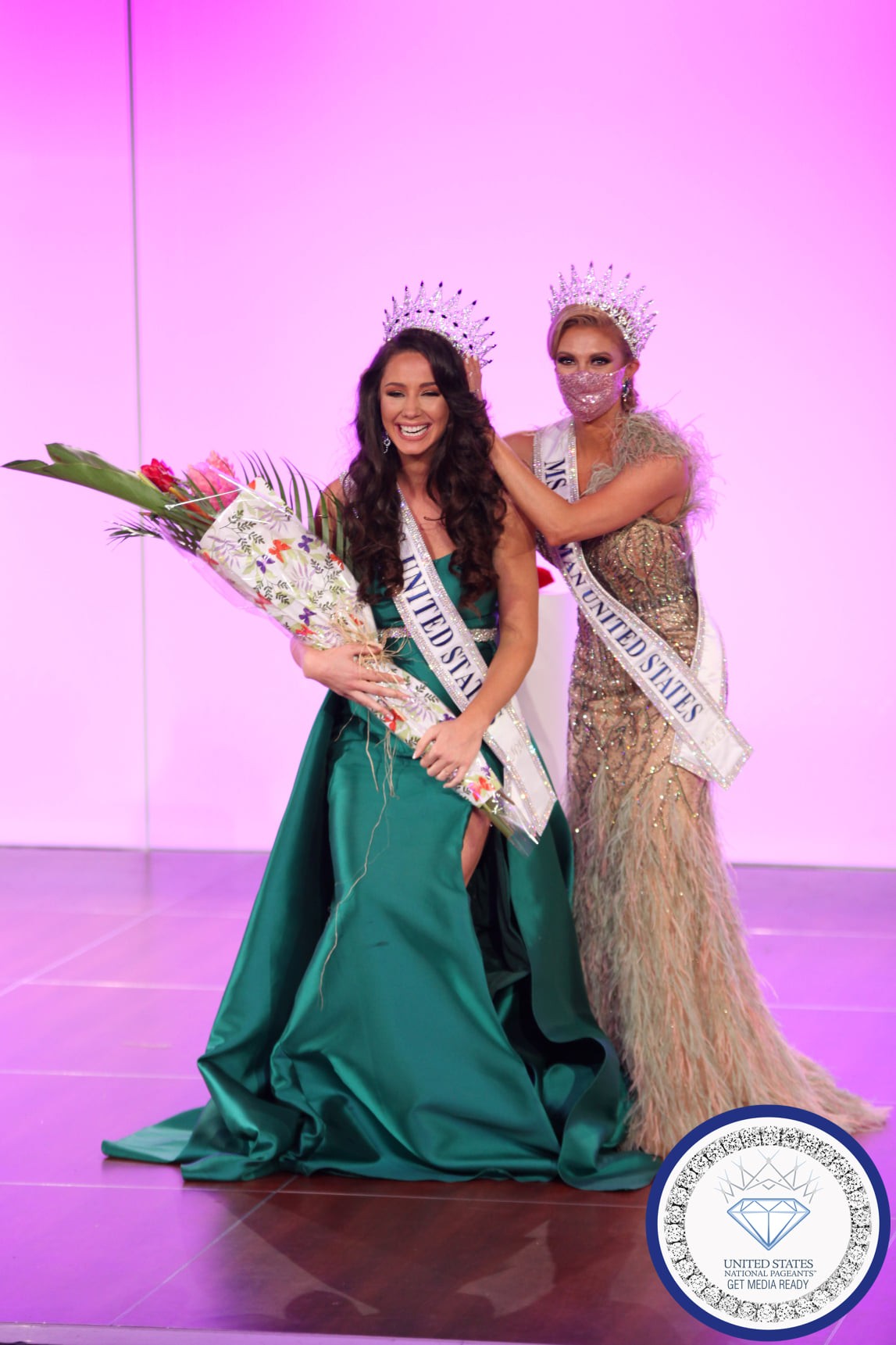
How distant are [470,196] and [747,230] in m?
0.95

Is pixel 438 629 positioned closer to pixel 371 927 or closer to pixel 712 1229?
pixel 371 927

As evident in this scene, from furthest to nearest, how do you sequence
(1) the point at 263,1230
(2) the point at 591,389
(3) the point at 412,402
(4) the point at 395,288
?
(4) the point at 395,288 → (2) the point at 591,389 → (3) the point at 412,402 → (1) the point at 263,1230

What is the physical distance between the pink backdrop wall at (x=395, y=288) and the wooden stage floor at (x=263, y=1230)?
5.73ft

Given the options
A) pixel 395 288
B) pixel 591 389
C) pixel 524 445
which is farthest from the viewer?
pixel 395 288

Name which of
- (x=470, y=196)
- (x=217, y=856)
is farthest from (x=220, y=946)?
(x=470, y=196)

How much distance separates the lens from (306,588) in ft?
8.48

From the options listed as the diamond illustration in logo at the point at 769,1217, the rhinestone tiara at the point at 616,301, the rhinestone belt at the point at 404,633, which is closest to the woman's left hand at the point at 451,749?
the rhinestone belt at the point at 404,633

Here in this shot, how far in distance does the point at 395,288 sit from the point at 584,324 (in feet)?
8.87

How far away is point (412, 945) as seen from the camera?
259 cm

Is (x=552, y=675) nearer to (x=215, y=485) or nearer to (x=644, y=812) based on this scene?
(x=644, y=812)

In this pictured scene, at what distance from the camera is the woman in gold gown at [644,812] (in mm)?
2637

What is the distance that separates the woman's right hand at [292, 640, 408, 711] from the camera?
2.60 meters

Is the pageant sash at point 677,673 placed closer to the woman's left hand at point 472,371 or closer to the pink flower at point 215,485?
the woman's left hand at point 472,371

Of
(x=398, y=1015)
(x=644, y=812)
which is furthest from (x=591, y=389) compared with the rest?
(x=398, y=1015)
